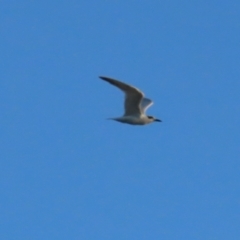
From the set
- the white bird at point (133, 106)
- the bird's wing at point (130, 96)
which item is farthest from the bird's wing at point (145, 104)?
the bird's wing at point (130, 96)

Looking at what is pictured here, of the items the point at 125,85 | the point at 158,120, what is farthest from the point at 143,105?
the point at 125,85

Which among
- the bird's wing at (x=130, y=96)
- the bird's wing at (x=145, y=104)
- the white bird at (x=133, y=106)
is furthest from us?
the bird's wing at (x=145, y=104)

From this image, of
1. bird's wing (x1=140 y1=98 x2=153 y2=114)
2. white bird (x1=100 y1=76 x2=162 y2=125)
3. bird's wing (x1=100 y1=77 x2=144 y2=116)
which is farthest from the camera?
bird's wing (x1=140 y1=98 x2=153 y2=114)

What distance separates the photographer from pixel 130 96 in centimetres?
3456

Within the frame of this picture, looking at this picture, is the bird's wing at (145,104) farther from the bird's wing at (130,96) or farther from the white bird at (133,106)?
the bird's wing at (130,96)

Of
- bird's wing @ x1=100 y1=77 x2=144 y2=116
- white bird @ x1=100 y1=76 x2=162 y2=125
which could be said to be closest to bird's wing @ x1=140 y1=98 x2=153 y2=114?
white bird @ x1=100 y1=76 x2=162 y2=125

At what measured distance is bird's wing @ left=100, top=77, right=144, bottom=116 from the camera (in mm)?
33278

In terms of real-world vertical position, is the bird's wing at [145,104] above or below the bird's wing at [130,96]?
above

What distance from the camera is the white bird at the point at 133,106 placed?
110 ft

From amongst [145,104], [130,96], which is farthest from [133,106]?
[145,104]

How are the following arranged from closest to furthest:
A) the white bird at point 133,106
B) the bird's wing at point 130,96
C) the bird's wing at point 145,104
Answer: the bird's wing at point 130,96 < the white bird at point 133,106 < the bird's wing at point 145,104

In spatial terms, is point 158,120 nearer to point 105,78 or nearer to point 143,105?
point 143,105

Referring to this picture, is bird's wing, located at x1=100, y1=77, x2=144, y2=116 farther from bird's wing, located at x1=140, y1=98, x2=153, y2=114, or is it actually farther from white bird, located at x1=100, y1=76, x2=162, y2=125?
bird's wing, located at x1=140, y1=98, x2=153, y2=114

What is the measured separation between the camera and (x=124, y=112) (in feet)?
116
